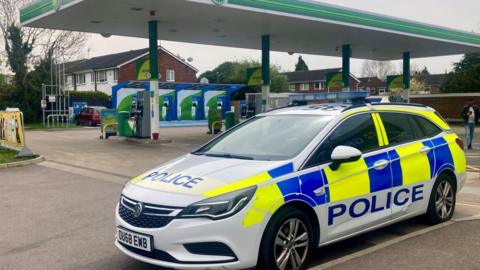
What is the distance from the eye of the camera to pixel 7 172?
12711mm

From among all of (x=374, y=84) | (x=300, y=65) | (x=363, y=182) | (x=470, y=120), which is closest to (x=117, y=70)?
(x=470, y=120)

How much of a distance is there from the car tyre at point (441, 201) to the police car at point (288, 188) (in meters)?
0.01

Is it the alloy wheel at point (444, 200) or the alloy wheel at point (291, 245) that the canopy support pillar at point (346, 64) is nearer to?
the alloy wheel at point (444, 200)

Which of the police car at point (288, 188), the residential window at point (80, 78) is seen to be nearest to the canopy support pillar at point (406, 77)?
the police car at point (288, 188)

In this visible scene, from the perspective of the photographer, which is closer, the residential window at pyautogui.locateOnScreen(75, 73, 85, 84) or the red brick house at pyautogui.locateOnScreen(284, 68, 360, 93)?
the residential window at pyautogui.locateOnScreen(75, 73, 85, 84)

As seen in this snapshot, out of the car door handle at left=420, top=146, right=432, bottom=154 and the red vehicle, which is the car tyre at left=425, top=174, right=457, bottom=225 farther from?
the red vehicle

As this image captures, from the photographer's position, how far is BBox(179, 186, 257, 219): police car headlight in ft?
13.6

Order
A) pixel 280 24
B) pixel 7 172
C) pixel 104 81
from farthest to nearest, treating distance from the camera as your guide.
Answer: pixel 104 81, pixel 280 24, pixel 7 172

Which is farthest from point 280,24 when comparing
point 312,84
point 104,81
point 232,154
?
point 312,84

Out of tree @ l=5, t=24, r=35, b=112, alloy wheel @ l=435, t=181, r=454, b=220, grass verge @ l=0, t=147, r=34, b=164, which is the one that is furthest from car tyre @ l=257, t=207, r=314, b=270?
tree @ l=5, t=24, r=35, b=112

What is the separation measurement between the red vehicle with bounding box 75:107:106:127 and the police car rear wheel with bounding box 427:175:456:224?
33.1 meters

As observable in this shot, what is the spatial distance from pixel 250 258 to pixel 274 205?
19.8 inches

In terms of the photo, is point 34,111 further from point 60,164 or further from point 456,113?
point 456,113

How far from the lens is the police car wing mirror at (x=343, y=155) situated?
491cm
